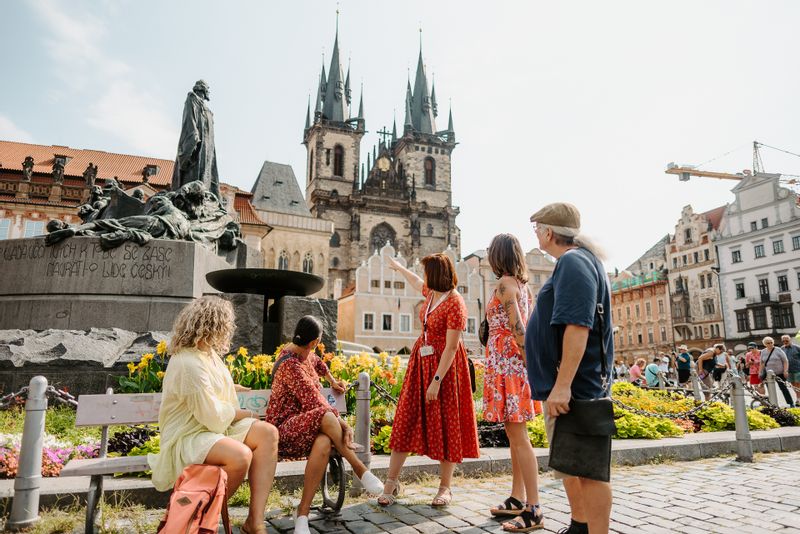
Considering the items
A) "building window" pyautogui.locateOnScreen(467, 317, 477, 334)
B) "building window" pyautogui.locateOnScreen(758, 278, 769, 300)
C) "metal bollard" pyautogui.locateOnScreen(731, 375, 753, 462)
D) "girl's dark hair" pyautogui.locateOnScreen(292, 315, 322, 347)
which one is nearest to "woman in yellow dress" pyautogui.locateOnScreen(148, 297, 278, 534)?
"girl's dark hair" pyautogui.locateOnScreen(292, 315, 322, 347)

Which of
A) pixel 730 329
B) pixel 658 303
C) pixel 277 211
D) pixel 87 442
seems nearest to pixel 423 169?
pixel 277 211

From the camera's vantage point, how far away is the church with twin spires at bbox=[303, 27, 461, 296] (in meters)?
62.6

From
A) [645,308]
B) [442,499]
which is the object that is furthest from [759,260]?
[442,499]

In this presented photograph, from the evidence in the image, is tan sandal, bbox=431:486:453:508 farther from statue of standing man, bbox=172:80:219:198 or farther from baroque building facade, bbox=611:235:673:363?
baroque building facade, bbox=611:235:673:363

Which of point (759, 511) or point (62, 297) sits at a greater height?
point (62, 297)

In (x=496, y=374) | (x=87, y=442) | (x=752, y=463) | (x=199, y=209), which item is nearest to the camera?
(x=496, y=374)

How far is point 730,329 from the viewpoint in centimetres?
4712

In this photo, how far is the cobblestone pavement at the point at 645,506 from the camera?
3512mm

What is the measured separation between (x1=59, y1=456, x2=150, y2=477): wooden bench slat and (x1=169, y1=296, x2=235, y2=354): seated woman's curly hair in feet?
2.54

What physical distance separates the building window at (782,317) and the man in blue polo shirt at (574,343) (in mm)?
49372

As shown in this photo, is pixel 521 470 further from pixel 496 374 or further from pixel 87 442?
pixel 87 442

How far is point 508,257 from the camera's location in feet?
12.6

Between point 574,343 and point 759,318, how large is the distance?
51.3 m

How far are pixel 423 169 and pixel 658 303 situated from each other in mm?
32661
